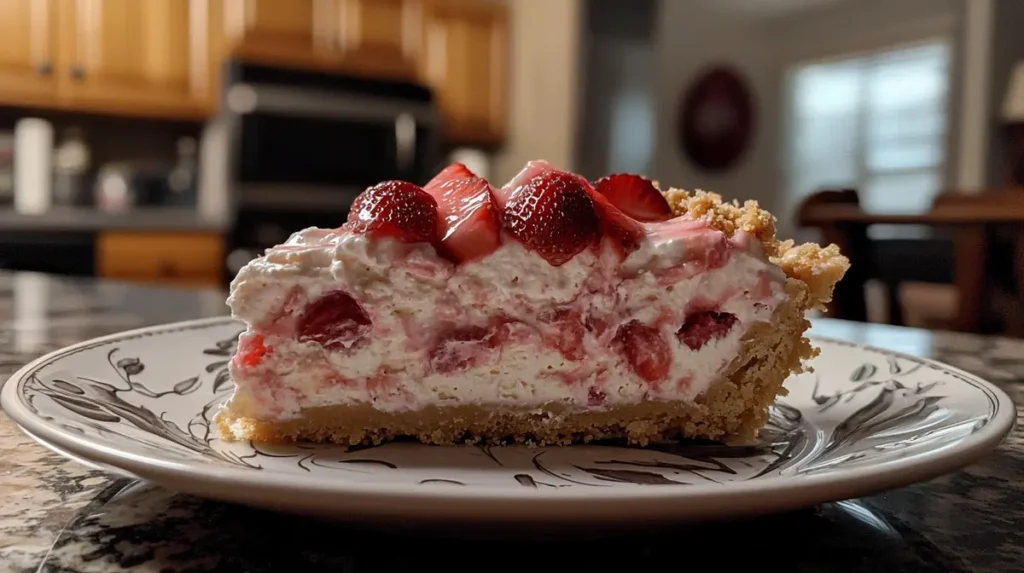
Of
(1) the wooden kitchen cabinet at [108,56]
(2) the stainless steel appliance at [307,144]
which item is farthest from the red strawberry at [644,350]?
(1) the wooden kitchen cabinet at [108,56]

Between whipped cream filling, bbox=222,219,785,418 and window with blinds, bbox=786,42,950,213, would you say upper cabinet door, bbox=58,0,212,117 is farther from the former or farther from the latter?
window with blinds, bbox=786,42,950,213

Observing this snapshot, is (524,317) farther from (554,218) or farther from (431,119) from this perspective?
(431,119)

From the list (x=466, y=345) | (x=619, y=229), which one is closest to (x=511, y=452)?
(x=466, y=345)

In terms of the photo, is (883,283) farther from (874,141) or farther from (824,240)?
(874,141)

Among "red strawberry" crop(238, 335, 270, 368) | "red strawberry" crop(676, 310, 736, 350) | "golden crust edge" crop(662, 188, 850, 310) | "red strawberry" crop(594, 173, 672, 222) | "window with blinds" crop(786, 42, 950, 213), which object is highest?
"window with blinds" crop(786, 42, 950, 213)

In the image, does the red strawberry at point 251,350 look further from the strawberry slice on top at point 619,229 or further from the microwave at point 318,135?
the microwave at point 318,135

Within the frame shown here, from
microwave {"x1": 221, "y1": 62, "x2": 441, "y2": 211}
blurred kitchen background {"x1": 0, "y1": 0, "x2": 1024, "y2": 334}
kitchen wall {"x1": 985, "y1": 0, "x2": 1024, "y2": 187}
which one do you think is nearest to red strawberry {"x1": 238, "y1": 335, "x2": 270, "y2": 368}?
blurred kitchen background {"x1": 0, "y1": 0, "x2": 1024, "y2": 334}
